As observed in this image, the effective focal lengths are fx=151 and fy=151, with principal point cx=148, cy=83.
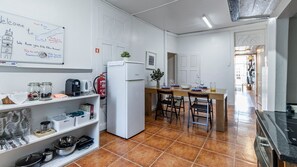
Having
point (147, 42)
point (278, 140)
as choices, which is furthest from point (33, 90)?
point (147, 42)

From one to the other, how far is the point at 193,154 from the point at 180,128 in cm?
113

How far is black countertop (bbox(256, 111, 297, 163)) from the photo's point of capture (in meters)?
0.73

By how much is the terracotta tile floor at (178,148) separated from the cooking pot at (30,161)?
1.35 ft

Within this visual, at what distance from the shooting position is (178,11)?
13.1ft

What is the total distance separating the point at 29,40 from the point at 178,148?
282 cm

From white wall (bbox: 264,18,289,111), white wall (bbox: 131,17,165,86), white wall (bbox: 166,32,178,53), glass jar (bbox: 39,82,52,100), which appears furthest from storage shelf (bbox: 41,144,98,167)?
white wall (bbox: 166,32,178,53)

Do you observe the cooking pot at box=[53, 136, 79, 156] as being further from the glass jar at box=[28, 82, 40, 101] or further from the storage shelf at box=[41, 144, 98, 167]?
the glass jar at box=[28, 82, 40, 101]

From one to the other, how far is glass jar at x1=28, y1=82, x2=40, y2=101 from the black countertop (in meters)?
2.56

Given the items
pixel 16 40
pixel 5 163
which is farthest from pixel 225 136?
pixel 16 40

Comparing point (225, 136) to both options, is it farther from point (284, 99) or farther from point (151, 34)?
point (151, 34)

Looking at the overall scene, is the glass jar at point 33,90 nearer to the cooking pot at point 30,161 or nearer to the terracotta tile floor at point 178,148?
the cooking pot at point 30,161

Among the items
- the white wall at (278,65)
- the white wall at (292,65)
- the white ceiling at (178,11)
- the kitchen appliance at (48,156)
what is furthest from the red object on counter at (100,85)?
the white wall at (292,65)

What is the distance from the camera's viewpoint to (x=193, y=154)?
7.82 feet

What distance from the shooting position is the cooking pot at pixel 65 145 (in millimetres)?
2230
